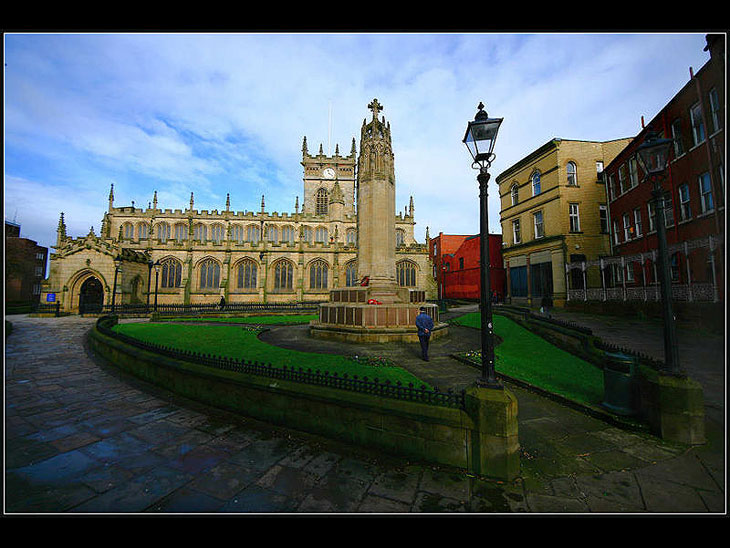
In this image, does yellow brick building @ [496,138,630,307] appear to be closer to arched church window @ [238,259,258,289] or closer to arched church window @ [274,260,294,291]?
arched church window @ [274,260,294,291]

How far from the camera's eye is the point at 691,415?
3.70 meters

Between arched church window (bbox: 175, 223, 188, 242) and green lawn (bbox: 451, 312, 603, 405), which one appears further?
arched church window (bbox: 175, 223, 188, 242)

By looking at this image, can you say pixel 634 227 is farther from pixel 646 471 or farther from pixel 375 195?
pixel 646 471

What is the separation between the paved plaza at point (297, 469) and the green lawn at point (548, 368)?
75 cm

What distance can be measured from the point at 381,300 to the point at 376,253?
7.22 ft

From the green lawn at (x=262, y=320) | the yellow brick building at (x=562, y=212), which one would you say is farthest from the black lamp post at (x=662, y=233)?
the yellow brick building at (x=562, y=212)

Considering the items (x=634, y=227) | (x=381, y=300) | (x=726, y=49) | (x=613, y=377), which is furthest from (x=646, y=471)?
(x=634, y=227)

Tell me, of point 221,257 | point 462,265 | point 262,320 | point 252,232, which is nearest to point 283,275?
point 221,257

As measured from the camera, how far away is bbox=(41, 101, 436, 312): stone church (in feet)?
92.2

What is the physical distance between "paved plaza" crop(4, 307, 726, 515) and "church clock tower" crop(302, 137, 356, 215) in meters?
50.7

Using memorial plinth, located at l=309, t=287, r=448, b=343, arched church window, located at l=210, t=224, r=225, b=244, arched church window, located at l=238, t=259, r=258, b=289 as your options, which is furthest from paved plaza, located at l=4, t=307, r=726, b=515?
arched church window, located at l=210, t=224, r=225, b=244

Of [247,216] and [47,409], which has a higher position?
[247,216]

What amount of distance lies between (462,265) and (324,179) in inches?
1354

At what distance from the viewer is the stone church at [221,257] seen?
28.1 metres
